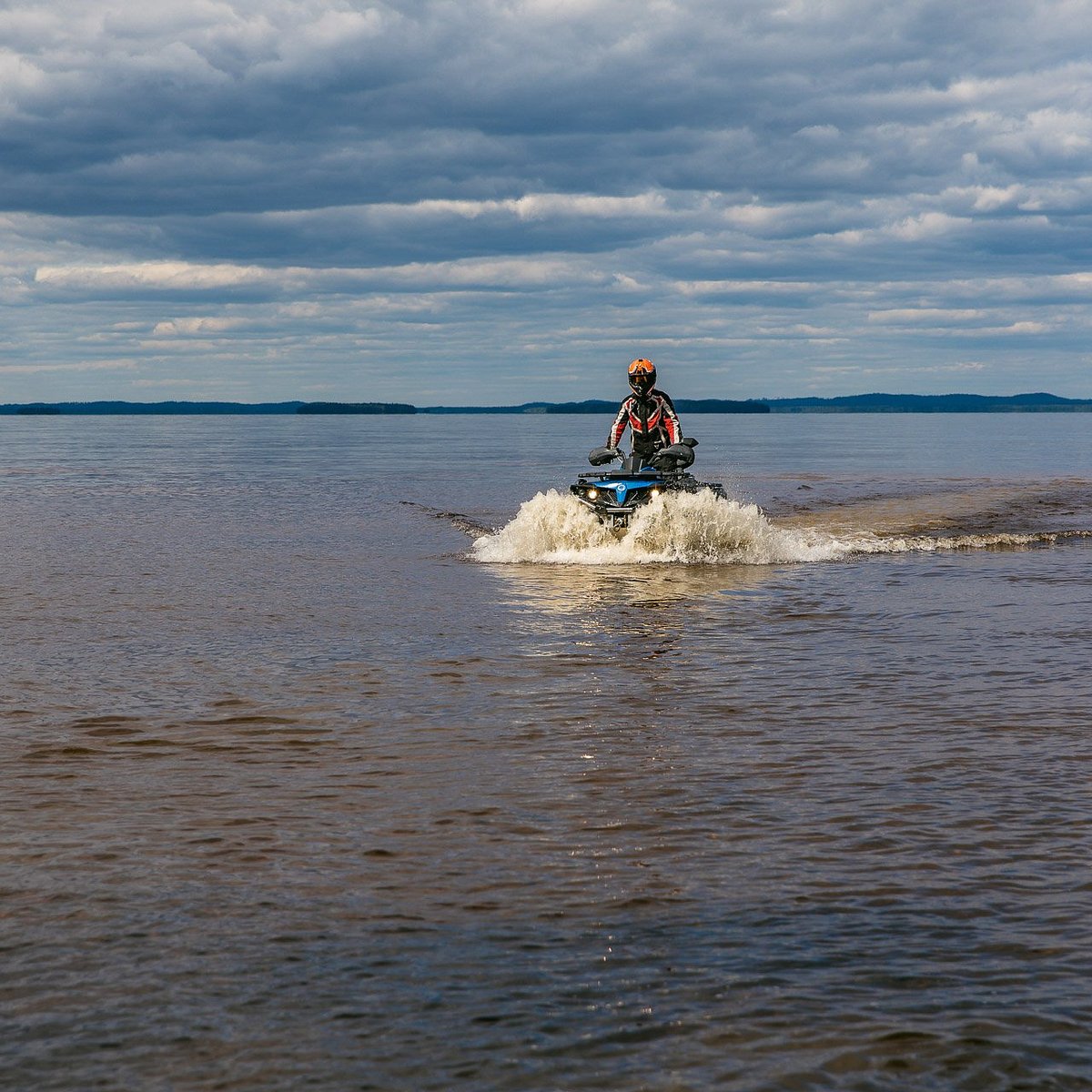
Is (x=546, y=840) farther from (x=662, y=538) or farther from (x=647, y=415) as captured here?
(x=647, y=415)

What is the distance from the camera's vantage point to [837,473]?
52219 mm

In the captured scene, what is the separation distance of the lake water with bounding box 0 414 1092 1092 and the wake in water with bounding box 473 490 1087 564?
4092 millimetres

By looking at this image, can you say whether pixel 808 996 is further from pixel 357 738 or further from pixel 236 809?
pixel 357 738

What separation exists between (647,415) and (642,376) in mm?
671

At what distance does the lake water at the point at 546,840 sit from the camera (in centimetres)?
448

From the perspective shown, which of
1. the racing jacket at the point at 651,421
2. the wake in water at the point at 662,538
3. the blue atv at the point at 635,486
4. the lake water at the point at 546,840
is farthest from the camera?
the racing jacket at the point at 651,421

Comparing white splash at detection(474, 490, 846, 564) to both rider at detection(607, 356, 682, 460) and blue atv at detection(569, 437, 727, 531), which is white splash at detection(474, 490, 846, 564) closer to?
blue atv at detection(569, 437, 727, 531)

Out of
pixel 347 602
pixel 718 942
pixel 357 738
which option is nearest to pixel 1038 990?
pixel 718 942

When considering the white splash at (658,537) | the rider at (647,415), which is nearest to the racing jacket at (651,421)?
the rider at (647,415)

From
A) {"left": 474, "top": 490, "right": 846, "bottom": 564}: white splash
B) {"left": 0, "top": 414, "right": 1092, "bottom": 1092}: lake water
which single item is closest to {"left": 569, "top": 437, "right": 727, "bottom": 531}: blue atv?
{"left": 474, "top": 490, "right": 846, "bottom": 564}: white splash

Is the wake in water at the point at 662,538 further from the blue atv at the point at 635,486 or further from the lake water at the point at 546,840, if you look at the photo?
the lake water at the point at 546,840

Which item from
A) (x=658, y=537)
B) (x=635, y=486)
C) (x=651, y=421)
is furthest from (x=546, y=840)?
(x=651, y=421)

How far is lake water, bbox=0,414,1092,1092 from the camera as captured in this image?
4484 millimetres

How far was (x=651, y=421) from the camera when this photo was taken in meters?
22.2
